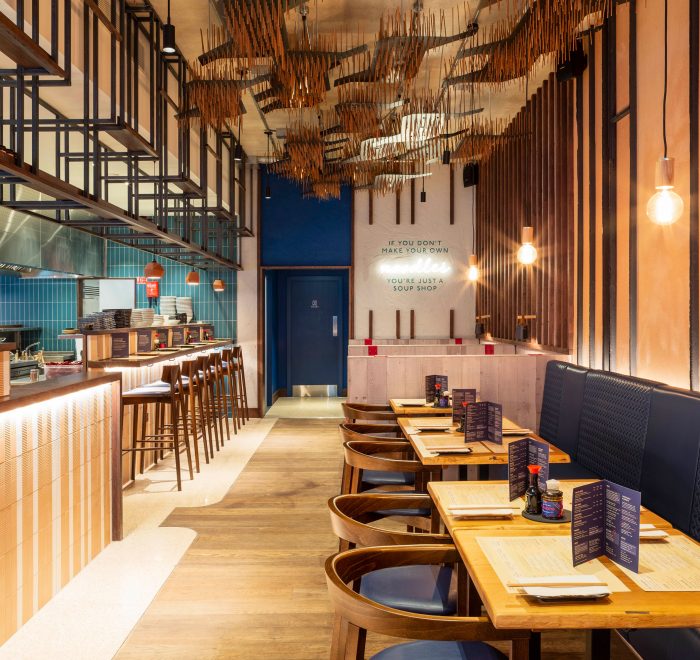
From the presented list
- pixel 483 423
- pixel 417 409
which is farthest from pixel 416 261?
pixel 483 423

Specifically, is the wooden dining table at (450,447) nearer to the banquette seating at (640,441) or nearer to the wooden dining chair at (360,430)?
the wooden dining chair at (360,430)

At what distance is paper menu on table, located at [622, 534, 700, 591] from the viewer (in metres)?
1.77

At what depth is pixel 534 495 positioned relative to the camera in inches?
93.7

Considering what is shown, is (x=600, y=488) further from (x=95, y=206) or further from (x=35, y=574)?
(x=95, y=206)

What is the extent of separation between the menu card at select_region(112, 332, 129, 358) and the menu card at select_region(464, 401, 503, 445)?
4341mm

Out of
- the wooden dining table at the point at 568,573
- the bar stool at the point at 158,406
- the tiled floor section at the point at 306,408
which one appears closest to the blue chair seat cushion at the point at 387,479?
the wooden dining table at the point at 568,573

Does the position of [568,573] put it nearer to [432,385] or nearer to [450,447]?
[450,447]

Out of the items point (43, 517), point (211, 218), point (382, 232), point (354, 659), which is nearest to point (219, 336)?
point (211, 218)

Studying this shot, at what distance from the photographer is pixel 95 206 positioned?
15.1 ft

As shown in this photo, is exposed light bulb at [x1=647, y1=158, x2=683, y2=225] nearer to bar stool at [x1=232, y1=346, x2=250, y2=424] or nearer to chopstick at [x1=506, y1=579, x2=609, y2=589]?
chopstick at [x1=506, y1=579, x2=609, y2=589]

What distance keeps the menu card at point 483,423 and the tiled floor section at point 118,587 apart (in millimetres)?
2002

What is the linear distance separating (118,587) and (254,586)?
2.57 ft

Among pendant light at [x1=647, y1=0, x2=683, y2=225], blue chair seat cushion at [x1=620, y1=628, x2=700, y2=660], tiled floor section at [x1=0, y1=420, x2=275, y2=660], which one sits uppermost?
pendant light at [x1=647, y1=0, x2=683, y2=225]

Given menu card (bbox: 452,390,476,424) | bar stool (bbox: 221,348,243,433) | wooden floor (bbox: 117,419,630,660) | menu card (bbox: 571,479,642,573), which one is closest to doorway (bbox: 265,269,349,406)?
bar stool (bbox: 221,348,243,433)
